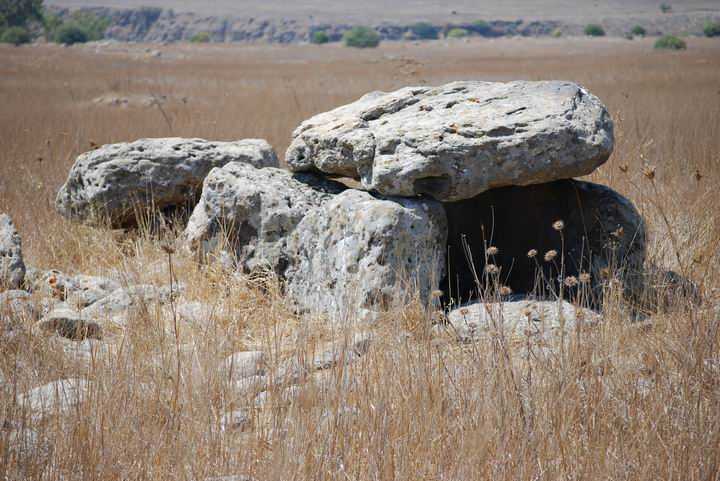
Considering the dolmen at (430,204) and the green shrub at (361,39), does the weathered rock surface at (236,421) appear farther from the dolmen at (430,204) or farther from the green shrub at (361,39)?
the green shrub at (361,39)

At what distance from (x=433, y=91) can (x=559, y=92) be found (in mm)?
935

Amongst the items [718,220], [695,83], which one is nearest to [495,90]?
[718,220]

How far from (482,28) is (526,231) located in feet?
231

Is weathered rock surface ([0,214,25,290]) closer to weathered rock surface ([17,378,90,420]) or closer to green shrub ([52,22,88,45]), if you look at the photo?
weathered rock surface ([17,378,90,420])

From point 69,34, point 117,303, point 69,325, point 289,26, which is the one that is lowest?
point 289,26

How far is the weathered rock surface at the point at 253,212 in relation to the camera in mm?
4969

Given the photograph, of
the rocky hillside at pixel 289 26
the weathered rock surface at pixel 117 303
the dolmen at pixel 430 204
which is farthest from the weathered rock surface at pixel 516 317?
the rocky hillside at pixel 289 26

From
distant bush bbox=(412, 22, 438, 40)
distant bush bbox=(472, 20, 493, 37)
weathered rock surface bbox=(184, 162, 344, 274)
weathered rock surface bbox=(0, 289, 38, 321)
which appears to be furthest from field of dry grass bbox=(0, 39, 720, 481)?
distant bush bbox=(472, 20, 493, 37)

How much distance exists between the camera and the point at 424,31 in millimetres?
71375

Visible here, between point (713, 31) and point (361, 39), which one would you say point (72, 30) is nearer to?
point (361, 39)

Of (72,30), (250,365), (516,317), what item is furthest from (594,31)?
(250,365)

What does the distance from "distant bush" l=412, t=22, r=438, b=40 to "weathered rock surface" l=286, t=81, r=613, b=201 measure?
68813 mm

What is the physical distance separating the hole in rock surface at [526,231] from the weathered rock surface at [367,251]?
0.47 metres

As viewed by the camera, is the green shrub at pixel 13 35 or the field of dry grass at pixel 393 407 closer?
the field of dry grass at pixel 393 407
